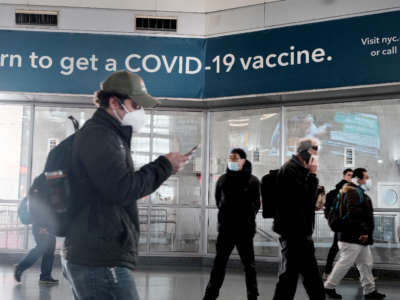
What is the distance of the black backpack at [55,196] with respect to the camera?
2.20m

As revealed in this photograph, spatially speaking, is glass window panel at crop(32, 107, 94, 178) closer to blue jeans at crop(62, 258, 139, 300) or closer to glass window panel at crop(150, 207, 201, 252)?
glass window panel at crop(150, 207, 201, 252)

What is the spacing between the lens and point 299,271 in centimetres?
457

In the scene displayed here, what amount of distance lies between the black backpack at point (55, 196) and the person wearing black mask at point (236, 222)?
12.0 feet

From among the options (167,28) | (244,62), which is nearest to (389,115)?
(244,62)

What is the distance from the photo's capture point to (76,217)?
223 cm

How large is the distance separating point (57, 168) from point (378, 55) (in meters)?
6.72

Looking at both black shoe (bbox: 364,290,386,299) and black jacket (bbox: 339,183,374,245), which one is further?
black shoe (bbox: 364,290,386,299)

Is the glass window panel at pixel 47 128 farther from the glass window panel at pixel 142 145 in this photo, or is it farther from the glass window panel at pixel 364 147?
the glass window panel at pixel 364 147

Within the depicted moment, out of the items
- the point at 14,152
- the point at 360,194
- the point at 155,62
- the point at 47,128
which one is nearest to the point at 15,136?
the point at 14,152

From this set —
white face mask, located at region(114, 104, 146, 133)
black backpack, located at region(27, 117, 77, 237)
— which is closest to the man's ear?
white face mask, located at region(114, 104, 146, 133)

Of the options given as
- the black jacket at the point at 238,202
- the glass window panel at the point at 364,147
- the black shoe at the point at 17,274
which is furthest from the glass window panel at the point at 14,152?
the black jacket at the point at 238,202

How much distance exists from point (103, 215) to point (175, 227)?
777 cm

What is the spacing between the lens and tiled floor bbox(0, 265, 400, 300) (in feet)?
21.4

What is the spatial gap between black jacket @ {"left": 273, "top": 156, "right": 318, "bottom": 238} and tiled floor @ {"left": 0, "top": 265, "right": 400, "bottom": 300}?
7.22ft
